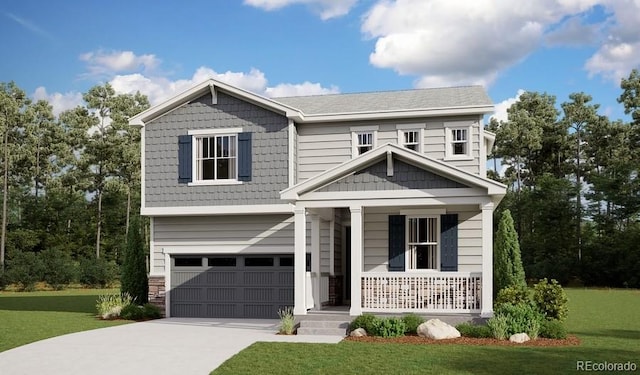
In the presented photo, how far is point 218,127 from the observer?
67.7ft

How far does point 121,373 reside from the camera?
37.1ft

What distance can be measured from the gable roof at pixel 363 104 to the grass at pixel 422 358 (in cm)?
741

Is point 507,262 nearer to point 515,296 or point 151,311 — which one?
point 515,296

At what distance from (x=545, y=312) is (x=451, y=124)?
610 cm

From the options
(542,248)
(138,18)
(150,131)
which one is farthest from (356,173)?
(542,248)

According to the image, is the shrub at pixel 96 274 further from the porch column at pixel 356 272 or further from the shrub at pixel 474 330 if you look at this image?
the shrub at pixel 474 330

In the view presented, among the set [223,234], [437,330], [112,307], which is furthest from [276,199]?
[437,330]

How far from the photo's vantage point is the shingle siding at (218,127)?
65.6ft

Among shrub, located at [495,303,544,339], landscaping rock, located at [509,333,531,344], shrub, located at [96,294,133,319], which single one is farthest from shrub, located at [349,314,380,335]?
shrub, located at [96,294,133,319]

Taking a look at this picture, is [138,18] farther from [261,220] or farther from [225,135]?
[261,220]

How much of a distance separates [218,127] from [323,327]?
741 centimetres

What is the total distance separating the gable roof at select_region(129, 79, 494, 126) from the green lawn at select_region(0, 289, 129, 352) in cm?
628

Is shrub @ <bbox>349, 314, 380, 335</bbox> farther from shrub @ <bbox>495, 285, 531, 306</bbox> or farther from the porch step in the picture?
shrub @ <bbox>495, 285, 531, 306</bbox>

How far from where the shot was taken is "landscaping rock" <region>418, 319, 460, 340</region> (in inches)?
584
